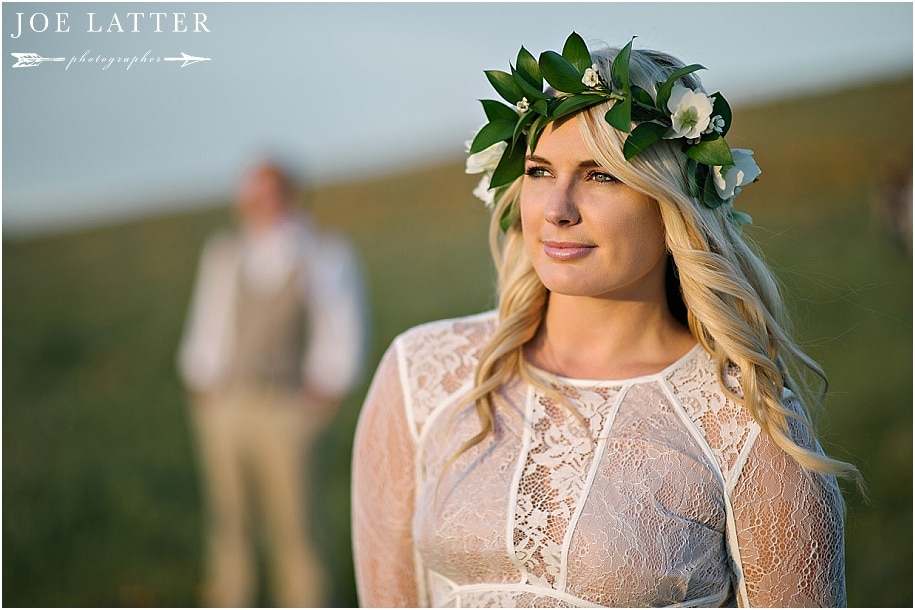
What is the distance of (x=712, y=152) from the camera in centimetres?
235

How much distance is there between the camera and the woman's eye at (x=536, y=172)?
2.39m

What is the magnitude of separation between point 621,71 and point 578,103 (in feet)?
0.39

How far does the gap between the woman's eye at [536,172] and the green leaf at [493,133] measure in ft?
0.31

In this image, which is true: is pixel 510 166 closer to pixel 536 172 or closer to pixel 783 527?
pixel 536 172

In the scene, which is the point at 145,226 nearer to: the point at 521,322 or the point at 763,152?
the point at 763,152

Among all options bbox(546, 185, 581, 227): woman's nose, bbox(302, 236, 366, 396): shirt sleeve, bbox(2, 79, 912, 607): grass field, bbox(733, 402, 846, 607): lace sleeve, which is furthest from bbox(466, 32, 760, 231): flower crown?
bbox(2, 79, 912, 607): grass field

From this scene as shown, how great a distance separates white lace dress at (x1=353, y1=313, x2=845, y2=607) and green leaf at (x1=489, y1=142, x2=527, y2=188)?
0.50m

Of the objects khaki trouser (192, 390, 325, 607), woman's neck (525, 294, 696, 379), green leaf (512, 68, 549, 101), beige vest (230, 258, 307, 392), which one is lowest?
khaki trouser (192, 390, 325, 607)

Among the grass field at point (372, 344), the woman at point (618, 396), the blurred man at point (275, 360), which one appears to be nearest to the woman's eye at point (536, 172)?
the woman at point (618, 396)

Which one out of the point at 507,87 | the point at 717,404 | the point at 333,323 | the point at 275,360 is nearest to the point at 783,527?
the point at 717,404

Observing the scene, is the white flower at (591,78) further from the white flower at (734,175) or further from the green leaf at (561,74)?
the white flower at (734,175)

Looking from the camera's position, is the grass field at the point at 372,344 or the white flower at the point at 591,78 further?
the grass field at the point at 372,344

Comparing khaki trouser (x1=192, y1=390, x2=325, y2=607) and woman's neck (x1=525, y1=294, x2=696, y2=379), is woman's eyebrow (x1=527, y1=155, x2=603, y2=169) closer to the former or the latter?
woman's neck (x1=525, y1=294, x2=696, y2=379)

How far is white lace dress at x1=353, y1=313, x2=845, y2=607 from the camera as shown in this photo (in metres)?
2.29
